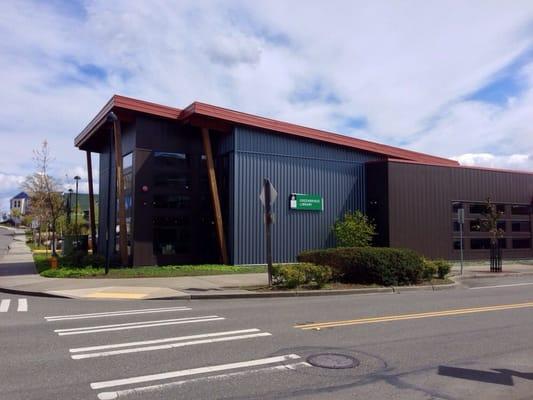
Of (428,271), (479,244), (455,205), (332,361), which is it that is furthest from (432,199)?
(332,361)

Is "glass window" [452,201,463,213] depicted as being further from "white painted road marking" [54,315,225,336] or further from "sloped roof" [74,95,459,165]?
"white painted road marking" [54,315,225,336]

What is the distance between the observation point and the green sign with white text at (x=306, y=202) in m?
25.4

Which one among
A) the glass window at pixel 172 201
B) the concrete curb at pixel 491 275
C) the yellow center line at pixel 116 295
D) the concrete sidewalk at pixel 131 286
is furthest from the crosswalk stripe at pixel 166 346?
the glass window at pixel 172 201

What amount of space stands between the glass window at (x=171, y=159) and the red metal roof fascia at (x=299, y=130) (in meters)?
1.99

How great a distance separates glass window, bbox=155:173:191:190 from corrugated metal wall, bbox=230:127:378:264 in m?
2.68

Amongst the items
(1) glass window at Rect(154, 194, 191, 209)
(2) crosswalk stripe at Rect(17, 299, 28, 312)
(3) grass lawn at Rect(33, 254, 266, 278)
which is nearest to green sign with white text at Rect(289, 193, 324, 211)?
(3) grass lawn at Rect(33, 254, 266, 278)

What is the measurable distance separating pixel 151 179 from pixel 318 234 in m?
8.58

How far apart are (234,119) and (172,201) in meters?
4.92

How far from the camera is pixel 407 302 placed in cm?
1324

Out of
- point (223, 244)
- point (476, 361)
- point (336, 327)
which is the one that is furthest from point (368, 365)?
point (223, 244)

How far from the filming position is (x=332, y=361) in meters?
6.96

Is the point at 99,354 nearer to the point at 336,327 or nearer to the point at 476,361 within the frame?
the point at 336,327

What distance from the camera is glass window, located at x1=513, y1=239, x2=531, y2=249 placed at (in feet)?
100

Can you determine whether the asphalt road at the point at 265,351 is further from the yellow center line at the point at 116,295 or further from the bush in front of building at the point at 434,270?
the bush in front of building at the point at 434,270
